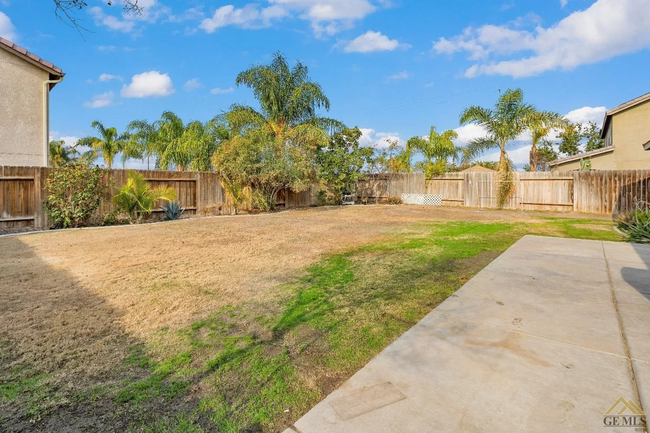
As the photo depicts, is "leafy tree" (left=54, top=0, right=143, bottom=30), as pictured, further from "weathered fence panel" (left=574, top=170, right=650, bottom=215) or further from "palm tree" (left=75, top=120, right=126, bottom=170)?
"palm tree" (left=75, top=120, right=126, bottom=170)

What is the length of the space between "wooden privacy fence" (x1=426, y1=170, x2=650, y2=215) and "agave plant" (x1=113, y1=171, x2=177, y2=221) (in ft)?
48.8

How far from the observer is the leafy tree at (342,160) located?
19.3m

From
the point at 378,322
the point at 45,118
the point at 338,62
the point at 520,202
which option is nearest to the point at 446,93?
the point at 338,62

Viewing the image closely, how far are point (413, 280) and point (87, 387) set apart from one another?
3305 mm

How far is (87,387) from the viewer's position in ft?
6.57

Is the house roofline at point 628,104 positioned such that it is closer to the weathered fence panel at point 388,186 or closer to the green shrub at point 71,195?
the weathered fence panel at point 388,186

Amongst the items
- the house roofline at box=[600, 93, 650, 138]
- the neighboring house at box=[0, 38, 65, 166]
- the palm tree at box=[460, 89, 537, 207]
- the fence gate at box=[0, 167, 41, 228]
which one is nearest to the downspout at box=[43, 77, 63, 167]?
the neighboring house at box=[0, 38, 65, 166]

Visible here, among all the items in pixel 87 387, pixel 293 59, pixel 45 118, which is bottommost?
pixel 87 387

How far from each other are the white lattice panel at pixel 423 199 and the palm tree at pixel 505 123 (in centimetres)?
325

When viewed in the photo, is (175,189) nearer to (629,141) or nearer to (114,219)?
(114,219)

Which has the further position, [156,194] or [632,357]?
[156,194]

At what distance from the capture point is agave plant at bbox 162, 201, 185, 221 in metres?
11.9

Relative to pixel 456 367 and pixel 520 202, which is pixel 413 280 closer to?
pixel 456 367

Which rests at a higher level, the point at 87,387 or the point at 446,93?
the point at 446,93
